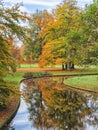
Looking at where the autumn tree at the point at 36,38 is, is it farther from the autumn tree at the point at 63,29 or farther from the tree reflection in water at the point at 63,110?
the tree reflection in water at the point at 63,110

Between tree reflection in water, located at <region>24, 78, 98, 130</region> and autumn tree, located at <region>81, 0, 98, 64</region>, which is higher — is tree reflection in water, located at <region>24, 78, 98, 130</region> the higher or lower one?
the lower one

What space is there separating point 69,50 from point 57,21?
20.6 feet

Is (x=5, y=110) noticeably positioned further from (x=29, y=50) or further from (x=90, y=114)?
(x=29, y=50)

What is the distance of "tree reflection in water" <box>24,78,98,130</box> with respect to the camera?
17.1 m

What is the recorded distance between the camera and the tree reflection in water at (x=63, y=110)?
17.1 meters

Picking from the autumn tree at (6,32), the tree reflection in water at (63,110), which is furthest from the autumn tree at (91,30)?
the autumn tree at (6,32)

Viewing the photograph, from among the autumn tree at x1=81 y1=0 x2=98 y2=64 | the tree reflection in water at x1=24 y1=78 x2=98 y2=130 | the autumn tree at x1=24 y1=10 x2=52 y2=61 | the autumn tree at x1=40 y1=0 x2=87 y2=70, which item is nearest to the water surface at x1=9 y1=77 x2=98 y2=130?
the tree reflection in water at x1=24 y1=78 x2=98 y2=130

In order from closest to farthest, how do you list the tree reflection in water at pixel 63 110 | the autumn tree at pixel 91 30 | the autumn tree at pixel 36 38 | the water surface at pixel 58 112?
1. the water surface at pixel 58 112
2. the tree reflection in water at pixel 63 110
3. the autumn tree at pixel 91 30
4. the autumn tree at pixel 36 38

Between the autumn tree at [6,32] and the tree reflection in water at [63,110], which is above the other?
the autumn tree at [6,32]

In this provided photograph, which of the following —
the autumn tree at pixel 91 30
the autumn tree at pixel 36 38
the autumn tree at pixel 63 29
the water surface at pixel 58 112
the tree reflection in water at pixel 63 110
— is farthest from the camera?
the autumn tree at pixel 36 38

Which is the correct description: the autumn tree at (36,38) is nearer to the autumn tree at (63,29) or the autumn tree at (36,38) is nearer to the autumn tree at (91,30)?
the autumn tree at (63,29)

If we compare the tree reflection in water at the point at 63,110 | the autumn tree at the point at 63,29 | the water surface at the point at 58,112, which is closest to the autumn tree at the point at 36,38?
the autumn tree at the point at 63,29

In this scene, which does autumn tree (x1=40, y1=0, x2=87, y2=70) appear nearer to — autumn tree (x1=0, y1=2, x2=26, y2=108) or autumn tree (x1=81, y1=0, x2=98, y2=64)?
autumn tree (x1=81, y1=0, x2=98, y2=64)

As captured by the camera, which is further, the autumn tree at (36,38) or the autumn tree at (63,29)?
the autumn tree at (36,38)
